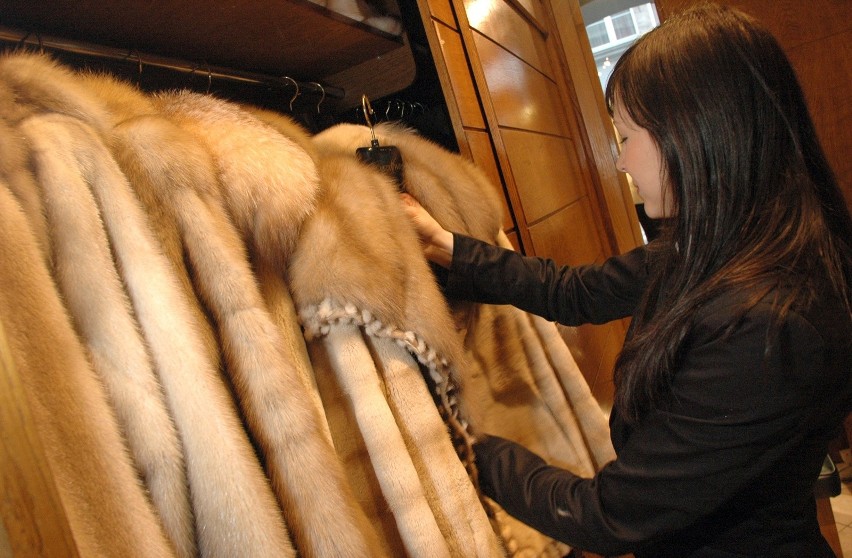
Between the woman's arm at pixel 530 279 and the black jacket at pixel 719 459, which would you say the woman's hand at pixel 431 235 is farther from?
the black jacket at pixel 719 459

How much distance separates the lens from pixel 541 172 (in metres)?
1.72

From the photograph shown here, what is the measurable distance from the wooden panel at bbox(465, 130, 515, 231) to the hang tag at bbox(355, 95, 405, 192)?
26 centimetres

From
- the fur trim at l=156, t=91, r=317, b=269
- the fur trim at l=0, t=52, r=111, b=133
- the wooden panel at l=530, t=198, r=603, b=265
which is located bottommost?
the wooden panel at l=530, t=198, r=603, b=265

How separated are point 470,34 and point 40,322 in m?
1.20

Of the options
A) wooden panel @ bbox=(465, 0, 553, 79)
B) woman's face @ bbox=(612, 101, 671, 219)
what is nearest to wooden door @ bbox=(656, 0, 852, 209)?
wooden panel @ bbox=(465, 0, 553, 79)

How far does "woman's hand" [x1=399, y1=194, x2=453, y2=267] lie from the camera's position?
1.00m

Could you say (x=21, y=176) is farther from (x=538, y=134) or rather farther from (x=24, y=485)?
(x=538, y=134)

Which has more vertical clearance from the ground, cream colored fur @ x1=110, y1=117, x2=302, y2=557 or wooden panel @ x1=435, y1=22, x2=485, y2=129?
wooden panel @ x1=435, y1=22, x2=485, y2=129

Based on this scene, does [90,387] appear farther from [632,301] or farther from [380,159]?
[632,301]

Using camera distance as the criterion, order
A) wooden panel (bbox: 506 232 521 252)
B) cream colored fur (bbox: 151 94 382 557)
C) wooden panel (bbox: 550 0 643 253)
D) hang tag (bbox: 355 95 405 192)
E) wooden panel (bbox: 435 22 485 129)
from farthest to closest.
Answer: wooden panel (bbox: 550 0 643 253) → wooden panel (bbox: 506 232 521 252) → wooden panel (bbox: 435 22 485 129) → hang tag (bbox: 355 95 405 192) → cream colored fur (bbox: 151 94 382 557)

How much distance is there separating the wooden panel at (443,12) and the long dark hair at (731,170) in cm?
60

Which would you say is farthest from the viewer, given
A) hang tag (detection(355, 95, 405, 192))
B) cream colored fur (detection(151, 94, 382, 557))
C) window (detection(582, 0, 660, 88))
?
window (detection(582, 0, 660, 88))

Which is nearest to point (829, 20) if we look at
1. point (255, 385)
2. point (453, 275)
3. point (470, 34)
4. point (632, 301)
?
point (470, 34)

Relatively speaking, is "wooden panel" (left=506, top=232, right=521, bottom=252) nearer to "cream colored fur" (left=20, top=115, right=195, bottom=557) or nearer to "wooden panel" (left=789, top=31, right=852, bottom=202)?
"cream colored fur" (left=20, top=115, right=195, bottom=557)
